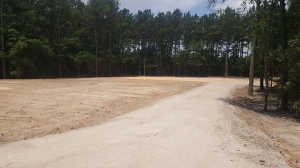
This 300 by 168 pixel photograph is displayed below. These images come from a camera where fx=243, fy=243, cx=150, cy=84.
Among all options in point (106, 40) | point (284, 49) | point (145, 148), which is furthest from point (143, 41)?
point (145, 148)

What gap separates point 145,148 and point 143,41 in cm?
7587

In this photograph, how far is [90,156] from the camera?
5.28 meters

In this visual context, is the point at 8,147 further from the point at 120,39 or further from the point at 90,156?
the point at 120,39

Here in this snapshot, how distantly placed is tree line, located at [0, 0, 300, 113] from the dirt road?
7163 mm

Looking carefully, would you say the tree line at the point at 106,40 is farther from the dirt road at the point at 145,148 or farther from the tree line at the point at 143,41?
the dirt road at the point at 145,148

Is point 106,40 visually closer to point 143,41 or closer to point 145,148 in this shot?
point 143,41

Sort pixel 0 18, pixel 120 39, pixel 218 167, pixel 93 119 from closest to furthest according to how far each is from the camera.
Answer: pixel 218 167 → pixel 93 119 → pixel 0 18 → pixel 120 39

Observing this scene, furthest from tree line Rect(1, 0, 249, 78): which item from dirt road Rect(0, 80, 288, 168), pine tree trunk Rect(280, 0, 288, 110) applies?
dirt road Rect(0, 80, 288, 168)

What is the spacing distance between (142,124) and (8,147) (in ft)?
13.8

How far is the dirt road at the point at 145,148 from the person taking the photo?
5008 mm

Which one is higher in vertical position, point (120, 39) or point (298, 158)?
point (120, 39)

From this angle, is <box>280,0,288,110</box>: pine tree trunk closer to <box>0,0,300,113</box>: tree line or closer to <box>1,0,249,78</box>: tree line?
<box>0,0,300,113</box>: tree line

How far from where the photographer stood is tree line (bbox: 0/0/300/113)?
49.4 feet

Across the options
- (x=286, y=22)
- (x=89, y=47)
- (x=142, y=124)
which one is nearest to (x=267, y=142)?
(x=142, y=124)
